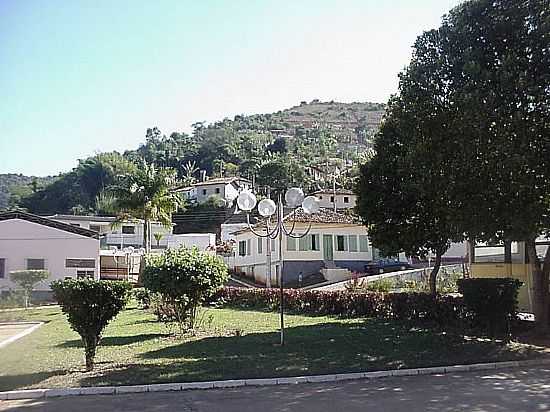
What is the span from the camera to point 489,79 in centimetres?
1361

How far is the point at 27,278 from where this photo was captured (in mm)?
32375

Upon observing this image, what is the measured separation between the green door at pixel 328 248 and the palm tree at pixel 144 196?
34.7 ft

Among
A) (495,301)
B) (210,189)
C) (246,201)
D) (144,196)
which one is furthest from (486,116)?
(210,189)

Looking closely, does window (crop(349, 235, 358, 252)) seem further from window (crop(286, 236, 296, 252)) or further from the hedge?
the hedge

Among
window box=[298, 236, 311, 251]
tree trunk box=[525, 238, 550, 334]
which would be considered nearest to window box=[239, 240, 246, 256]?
window box=[298, 236, 311, 251]

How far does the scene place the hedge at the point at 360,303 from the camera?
17562mm

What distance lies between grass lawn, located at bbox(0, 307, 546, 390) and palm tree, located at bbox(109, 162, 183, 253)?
21346 millimetres

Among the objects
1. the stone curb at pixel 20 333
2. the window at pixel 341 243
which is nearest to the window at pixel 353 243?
the window at pixel 341 243

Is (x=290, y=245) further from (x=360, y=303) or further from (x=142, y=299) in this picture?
(x=360, y=303)

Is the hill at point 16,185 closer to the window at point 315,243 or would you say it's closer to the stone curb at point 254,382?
the stone curb at point 254,382

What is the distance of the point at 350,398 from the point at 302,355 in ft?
13.1

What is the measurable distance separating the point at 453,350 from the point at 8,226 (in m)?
27.9

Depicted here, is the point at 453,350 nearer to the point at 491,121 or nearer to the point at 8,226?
the point at 491,121

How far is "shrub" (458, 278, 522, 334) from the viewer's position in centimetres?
1511
